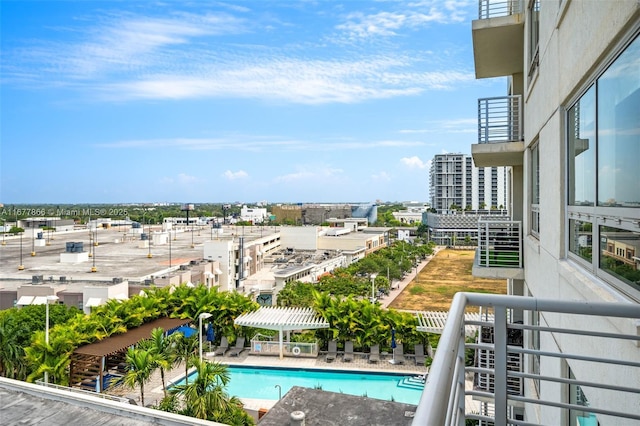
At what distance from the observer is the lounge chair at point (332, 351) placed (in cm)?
1589

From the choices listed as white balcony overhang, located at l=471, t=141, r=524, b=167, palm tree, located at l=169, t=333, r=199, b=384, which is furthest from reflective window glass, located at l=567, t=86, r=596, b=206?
palm tree, located at l=169, t=333, r=199, b=384

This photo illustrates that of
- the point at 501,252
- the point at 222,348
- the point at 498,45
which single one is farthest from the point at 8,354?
the point at 498,45

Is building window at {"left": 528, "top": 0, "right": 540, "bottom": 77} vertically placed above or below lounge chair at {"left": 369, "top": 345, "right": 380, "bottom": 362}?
above

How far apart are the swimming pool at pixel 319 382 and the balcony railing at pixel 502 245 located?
7840mm

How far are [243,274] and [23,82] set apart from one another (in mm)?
39116

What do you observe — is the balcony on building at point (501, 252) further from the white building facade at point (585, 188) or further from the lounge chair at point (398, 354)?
the lounge chair at point (398, 354)

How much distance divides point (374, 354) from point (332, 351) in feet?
5.11

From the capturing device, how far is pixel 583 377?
286cm

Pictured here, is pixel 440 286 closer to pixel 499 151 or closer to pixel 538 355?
pixel 499 151

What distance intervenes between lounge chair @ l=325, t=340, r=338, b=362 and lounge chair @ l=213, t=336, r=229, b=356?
4.05 m

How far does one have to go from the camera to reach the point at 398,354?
15938 mm

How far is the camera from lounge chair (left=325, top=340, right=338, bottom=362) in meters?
15.9

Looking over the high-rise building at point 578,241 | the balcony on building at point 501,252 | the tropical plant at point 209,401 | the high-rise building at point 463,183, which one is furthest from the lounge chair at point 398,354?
the high-rise building at point 463,183

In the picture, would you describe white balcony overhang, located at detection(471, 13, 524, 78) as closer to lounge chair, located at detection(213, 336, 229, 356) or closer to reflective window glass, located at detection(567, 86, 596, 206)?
reflective window glass, located at detection(567, 86, 596, 206)
